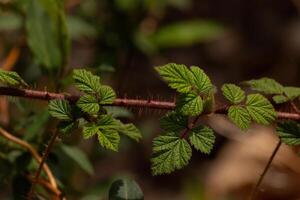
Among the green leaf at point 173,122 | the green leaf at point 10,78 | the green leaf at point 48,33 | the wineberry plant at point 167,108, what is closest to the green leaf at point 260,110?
the wineberry plant at point 167,108

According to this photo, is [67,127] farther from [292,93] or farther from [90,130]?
[292,93]

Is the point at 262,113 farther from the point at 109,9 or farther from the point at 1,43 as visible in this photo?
the point at 1,43

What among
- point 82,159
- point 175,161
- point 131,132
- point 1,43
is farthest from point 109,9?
point 175,161

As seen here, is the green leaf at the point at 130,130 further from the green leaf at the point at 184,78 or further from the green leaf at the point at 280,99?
the green leaf at the point at 280,99

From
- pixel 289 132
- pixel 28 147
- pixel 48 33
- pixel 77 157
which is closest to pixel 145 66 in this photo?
pixel 48 33

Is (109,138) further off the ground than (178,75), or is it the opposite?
(178,75)

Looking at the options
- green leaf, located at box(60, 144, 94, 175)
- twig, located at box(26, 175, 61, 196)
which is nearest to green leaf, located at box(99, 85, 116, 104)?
twig, located at box(26, 175, 61, 196)
